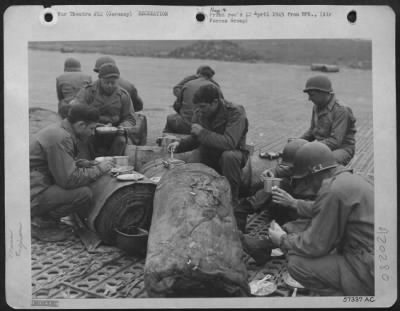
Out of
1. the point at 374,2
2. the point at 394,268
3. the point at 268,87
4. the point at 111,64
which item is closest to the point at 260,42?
the point at 268,87

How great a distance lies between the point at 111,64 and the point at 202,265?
1.56 meters

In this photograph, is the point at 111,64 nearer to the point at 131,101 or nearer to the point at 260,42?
the point at 131,101

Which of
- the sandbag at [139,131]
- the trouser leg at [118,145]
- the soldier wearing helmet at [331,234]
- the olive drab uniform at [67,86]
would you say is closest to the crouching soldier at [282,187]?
the soldier wearing helmet at [331,234]

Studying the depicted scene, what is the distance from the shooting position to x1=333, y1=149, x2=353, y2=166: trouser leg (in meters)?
3.72

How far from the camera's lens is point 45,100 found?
3.83m

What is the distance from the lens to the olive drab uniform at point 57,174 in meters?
3.78

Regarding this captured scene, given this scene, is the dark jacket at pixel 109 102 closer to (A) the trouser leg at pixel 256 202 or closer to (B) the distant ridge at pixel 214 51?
(B) the distant ridge at pixel 214 51

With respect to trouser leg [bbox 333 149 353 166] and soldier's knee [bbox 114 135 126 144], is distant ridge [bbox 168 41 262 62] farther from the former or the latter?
trouser leg [bbox 333 149 353 166]

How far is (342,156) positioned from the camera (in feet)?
12.3

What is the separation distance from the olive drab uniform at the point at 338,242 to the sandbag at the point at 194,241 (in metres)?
0.41

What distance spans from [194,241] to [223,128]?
87cm

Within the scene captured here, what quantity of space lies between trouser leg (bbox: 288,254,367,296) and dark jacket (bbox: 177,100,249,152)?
88cm

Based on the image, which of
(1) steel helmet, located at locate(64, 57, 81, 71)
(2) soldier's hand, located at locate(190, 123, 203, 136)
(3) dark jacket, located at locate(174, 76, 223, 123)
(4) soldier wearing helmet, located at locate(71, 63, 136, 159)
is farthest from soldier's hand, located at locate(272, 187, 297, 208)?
(1) steel helmet, located at locate(64, 57, 81, 71)

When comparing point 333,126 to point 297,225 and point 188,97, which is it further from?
point 188,97
